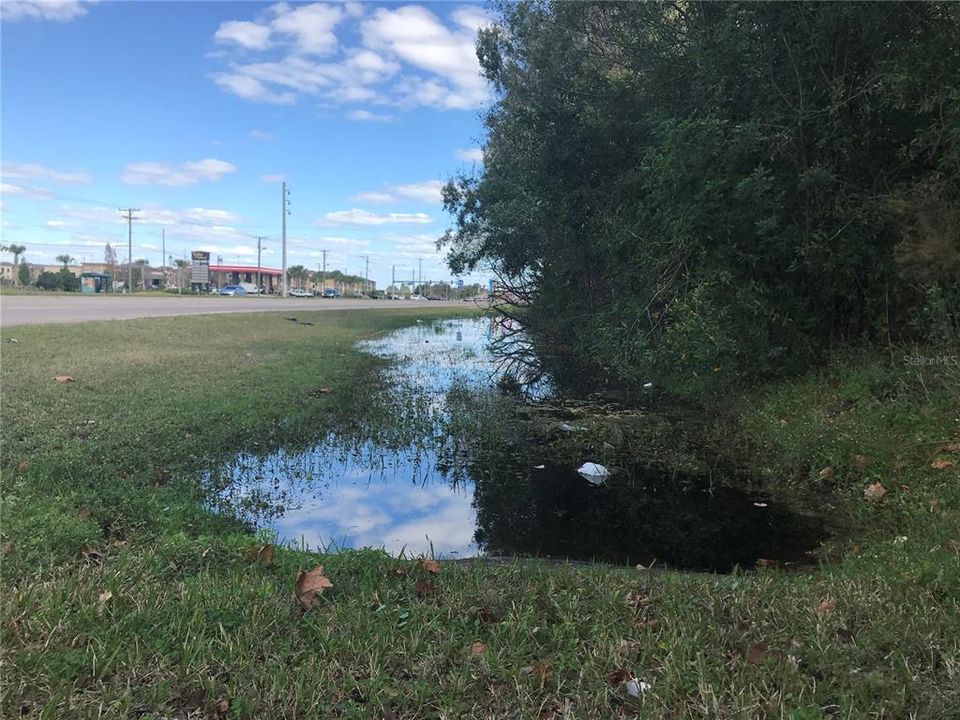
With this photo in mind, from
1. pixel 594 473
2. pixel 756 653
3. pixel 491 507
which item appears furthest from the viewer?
pixel 594 473

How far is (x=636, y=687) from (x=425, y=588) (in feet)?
4.19

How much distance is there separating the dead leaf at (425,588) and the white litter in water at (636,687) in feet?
3.90

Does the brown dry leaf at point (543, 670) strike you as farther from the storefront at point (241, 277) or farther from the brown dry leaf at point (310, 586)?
the storefront at point (241, 277)

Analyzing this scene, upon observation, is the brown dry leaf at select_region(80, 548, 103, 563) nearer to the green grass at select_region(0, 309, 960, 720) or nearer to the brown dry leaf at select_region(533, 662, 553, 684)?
the green grass at select_region(0, 309, 960, 720)

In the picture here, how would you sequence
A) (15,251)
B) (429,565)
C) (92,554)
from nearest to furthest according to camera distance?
(92,554), (429,565), (15,251)

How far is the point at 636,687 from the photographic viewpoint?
2.65m

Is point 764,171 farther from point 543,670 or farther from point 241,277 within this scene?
point 241,277

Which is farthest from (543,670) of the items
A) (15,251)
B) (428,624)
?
(15,251)

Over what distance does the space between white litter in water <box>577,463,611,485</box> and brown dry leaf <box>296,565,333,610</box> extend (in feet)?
14.3

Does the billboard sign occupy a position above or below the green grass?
above

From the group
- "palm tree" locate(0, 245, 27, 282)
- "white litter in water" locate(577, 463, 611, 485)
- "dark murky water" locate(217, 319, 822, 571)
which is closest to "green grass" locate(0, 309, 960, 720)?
"dark murky water" locate(217, 319, 822, 571)

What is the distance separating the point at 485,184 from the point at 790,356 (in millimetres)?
12874

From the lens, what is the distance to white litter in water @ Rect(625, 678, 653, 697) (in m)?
2.62

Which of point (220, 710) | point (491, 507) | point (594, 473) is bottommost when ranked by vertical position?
point (491, 507)
